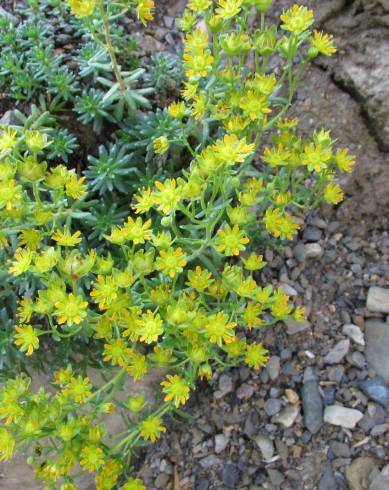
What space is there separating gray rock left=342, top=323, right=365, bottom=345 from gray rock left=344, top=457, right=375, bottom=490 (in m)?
0.53

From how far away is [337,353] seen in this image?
2824 mm

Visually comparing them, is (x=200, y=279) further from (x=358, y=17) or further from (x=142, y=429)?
(x=358, y=17)

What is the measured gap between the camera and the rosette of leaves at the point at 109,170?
274 cm

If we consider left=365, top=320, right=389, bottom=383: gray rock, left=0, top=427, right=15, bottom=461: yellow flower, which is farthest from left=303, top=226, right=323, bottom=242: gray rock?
left=0, top=427, right=15, bottom=461: yellow flower

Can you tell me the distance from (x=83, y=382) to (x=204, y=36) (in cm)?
138

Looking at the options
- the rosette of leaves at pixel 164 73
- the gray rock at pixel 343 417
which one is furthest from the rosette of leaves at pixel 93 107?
the gray rock at pixel 343 417

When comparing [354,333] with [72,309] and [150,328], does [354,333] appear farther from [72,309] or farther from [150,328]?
[72,309]

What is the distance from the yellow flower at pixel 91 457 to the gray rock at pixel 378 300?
144 centimetres

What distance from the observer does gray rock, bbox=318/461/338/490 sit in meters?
2.56

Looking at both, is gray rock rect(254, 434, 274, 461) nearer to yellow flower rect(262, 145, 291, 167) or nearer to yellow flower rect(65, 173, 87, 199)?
yellow flower rect(262, 145, 291, 167)

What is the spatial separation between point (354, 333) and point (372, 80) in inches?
48.5

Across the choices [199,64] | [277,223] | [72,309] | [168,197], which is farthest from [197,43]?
[72,309]

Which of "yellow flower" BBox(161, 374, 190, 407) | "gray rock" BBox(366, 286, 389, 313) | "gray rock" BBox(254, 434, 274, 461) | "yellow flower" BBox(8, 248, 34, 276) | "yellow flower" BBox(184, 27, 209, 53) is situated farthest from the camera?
"gray rock" BBox(366, 286, 389, 313)

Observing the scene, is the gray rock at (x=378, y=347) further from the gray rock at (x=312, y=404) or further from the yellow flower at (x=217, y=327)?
the yellow flower at (x=217, y=327)
